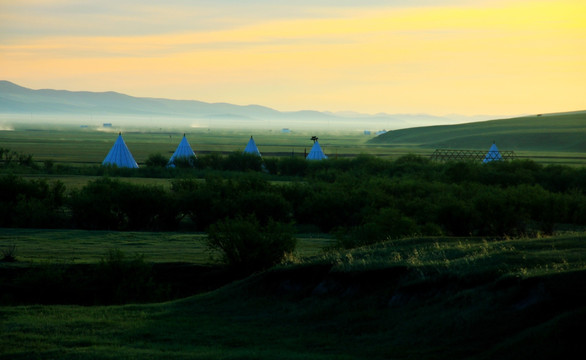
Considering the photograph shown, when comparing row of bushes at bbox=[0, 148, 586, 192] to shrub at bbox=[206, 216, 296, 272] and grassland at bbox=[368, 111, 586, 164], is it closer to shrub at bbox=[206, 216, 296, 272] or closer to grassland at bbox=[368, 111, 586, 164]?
shrub at bbox=[206, 216, 296, 272]

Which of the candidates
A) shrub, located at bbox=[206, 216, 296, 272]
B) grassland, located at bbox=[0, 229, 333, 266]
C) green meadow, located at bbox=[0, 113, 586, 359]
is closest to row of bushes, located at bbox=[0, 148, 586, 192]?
grassland, located at bbox=[0, 229, 333, 266]

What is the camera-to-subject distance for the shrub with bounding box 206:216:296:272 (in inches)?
877

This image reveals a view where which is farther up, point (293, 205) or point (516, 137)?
point (516, 137)

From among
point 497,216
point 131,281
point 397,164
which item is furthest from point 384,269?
point 397,164

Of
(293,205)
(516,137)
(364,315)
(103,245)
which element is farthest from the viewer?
(516,137)

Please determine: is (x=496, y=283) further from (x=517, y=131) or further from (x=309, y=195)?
(x=517, y=131)

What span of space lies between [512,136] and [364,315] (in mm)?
148717

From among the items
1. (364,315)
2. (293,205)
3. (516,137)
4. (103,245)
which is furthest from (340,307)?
(516,137)

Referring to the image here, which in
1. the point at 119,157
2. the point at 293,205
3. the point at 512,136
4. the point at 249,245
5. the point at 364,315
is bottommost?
the point at 293,205

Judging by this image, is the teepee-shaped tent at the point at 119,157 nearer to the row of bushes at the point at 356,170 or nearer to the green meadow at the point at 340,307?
the row of bushes at the point at 356,170

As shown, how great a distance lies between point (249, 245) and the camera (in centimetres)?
2244

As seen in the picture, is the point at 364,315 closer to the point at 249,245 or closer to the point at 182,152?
the point at 249,245

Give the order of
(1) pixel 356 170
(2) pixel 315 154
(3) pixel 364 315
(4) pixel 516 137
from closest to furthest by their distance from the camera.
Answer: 1. (3) pixel 364 315
2. (1) pixel 356 170
3. (2) pixel 315 154
4. (4) pixel 516 137

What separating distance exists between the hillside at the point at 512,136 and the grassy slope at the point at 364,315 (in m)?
127
